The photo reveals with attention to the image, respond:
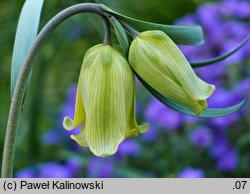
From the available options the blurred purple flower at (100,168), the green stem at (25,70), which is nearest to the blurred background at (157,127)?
the blurred purple flower at (100,168)

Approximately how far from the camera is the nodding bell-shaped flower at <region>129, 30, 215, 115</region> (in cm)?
91

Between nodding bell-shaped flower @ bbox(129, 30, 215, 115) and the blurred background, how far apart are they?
832 millimetres

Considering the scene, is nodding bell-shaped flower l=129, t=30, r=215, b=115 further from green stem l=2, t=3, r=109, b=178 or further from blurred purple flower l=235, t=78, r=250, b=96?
blurred purple flower l=235, t=78, r=250, b=96

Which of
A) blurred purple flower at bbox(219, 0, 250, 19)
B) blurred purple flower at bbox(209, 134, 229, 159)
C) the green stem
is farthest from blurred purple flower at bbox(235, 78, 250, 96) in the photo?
the green stem

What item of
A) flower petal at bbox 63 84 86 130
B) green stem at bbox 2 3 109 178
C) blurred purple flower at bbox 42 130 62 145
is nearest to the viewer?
green stem at bbox 2 3 109 178

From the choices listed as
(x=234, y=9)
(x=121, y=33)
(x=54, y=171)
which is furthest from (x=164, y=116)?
(x=121, y=33)

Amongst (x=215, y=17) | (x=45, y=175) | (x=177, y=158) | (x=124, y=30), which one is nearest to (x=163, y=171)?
(x=177, y=158)

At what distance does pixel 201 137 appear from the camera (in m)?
1.91

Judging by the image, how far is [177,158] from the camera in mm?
2006

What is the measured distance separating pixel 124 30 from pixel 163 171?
1.11m

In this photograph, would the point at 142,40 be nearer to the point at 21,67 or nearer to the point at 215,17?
the point at 21,67

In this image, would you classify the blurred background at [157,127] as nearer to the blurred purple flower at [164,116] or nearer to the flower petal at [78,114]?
the blurred purple flower at [164,116]

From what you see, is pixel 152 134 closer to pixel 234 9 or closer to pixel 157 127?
pixel 157 127

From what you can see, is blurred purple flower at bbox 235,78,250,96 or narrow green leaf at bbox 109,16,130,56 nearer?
narrow green leaf at bbox 109,16,130,56
